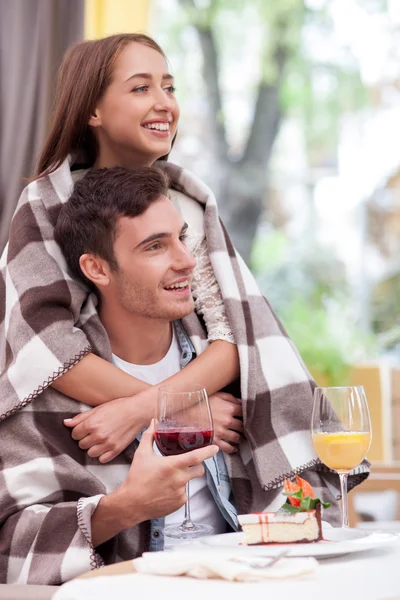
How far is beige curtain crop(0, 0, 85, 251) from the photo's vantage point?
3.29 m

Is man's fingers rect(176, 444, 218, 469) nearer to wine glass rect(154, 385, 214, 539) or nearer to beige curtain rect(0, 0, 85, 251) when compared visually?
wine glass rect(154, 385, 214, 539)

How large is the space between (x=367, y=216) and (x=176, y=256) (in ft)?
19.5

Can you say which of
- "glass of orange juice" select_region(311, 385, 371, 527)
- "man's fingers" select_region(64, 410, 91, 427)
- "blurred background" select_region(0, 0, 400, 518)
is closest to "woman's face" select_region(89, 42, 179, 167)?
"man's fingers" select_region(64, 410, 91, 427)

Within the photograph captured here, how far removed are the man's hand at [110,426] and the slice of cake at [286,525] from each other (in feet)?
1.57

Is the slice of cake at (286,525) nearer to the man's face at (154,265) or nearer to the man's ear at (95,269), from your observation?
the man's face at (154,265)

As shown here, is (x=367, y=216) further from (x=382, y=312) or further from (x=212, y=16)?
(x=212, y=16)

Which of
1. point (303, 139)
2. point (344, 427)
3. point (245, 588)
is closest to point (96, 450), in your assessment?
point (344, 427)

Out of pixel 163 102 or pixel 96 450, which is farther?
pixel 163 102

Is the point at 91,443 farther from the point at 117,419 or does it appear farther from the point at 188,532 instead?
the point at 188,532

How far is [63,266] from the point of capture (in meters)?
1.86

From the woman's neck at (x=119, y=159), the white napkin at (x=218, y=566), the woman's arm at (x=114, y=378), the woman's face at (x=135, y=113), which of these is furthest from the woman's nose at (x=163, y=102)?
the white napkin at (x=218, y=566)

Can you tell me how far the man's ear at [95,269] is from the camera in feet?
6.05

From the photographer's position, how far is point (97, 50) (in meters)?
2.01

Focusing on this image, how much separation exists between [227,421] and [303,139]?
246 inches
